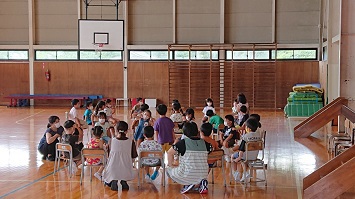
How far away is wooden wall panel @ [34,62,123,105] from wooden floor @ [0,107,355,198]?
8.70 meters

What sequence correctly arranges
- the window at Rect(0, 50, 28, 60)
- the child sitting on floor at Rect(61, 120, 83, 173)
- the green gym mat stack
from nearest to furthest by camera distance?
the child sitting on floor at Rect(61, 120, 83, 173) < the green gym mat stack < the window at Rect(0, 50, 28, 60)

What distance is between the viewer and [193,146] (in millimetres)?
7590

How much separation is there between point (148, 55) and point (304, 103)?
7.93m

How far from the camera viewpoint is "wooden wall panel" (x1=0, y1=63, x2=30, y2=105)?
80.1ft

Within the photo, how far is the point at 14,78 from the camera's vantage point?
80.5 ft

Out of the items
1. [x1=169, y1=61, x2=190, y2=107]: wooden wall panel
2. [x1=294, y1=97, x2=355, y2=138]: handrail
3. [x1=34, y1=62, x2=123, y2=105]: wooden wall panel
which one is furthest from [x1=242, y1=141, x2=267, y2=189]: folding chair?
[x1=34, y1=62, x2=123, y2=105]: wooden wall panel

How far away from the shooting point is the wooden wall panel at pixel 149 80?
2372cm

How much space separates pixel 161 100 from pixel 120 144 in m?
16.0

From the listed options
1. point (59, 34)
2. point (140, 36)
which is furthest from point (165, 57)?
point (59, 34)

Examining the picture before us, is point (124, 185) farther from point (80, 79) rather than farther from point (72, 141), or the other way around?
point (80, 79)

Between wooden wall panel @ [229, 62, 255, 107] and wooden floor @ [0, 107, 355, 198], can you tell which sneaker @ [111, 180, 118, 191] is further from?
wooden wall panel @ [229, 62, 255, 107]

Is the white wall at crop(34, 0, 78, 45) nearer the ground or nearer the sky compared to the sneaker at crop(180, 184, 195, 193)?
nearer the sky

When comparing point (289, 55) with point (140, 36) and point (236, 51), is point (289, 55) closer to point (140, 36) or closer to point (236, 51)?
point (236, 51)

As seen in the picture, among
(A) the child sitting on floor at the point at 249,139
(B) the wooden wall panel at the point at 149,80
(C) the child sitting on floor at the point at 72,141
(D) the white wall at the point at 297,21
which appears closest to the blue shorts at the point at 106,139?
(C) the child sitting on floor at the point at 72,141
